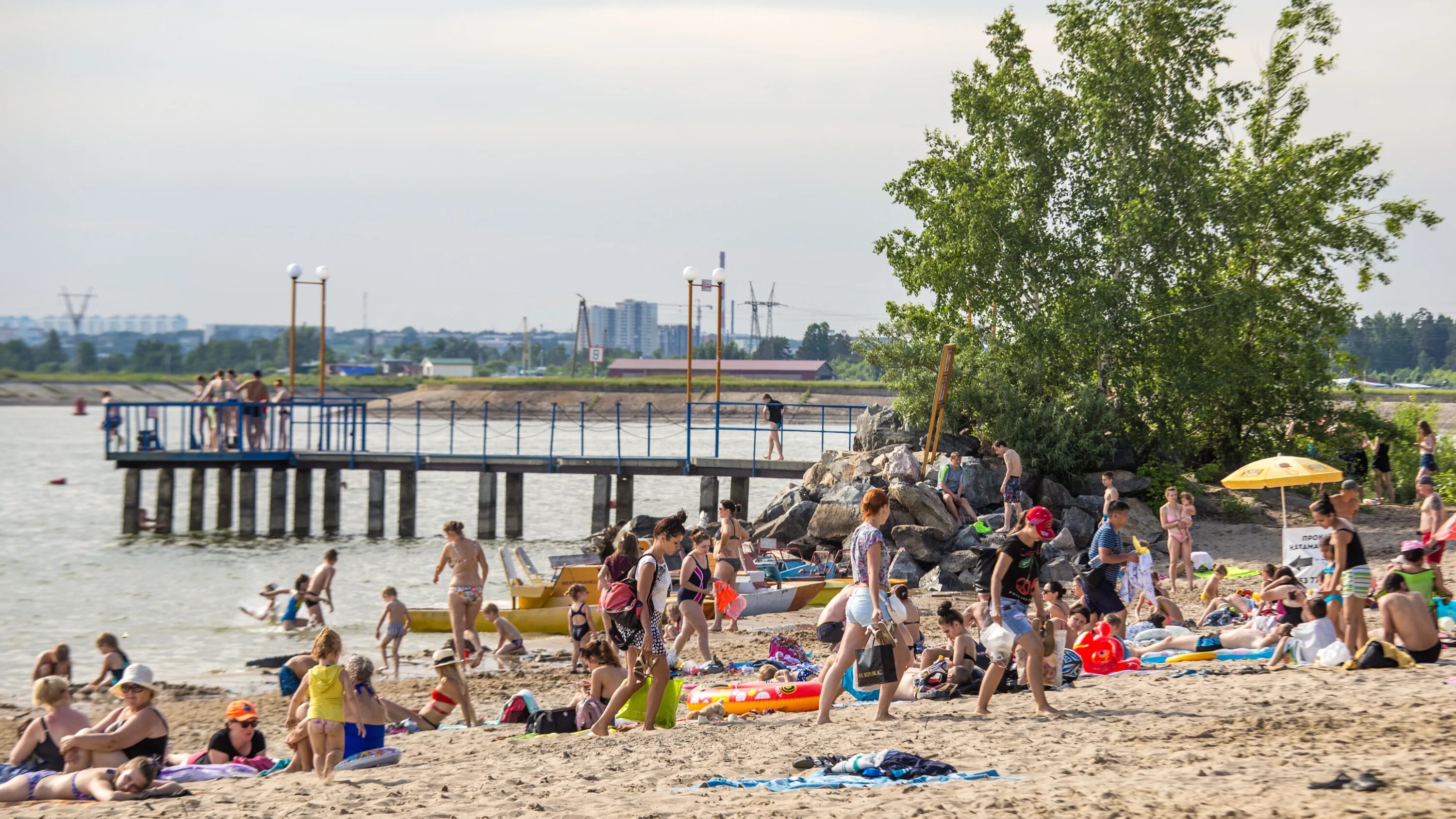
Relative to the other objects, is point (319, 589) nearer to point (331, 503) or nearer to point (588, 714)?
point (588, 714)

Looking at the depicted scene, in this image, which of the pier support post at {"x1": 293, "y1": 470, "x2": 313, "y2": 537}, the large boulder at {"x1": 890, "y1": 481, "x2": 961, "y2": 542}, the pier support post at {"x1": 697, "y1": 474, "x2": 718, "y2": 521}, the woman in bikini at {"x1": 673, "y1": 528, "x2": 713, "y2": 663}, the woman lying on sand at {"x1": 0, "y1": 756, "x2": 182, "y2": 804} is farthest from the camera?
the pier support post at {"x1": 293, "y1": 470, "x2": 313, "y2": 537}

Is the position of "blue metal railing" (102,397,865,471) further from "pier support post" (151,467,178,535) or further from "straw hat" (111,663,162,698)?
"straw hat" (111,663,162,698)

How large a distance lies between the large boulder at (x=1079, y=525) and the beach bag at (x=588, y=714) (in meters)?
13.0

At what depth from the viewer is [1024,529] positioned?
8430 mm

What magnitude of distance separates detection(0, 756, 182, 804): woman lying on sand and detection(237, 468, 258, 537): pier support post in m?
22.5

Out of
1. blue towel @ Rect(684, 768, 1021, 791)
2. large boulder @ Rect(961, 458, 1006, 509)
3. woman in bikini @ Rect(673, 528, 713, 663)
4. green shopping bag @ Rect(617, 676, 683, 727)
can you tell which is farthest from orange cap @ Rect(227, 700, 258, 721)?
large boulder @ Rect(961, 458, 1006, 509)

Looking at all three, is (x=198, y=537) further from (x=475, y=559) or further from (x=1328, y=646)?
(x=1328, y=646)

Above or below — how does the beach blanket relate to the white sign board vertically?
below

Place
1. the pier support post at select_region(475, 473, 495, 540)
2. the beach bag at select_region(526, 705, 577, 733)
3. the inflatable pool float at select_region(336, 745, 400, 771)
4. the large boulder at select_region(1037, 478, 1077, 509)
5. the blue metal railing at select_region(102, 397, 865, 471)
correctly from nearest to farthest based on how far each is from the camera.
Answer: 1. the inflatable pool float at select_region(336, 745, 400, 771)
2. the beach bag at select_region(526, 705, 577, 733)
3. the large boulder at select_region(1037, 478, 1077, 509)
4. the blue metal railing at select_region(102, 397, 865, 471)
5. the pier support post at select_region(475, 473, 495, 540)

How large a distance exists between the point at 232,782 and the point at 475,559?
19.2 ft

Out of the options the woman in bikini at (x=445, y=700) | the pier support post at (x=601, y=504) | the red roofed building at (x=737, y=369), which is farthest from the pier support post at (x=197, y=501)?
the red roofed building at (x=737, y=369)

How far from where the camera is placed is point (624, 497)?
93.7 feet

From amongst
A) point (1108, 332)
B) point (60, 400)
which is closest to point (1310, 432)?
point (1108, 332)

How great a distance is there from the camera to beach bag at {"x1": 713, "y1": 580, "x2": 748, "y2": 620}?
1587 cm
